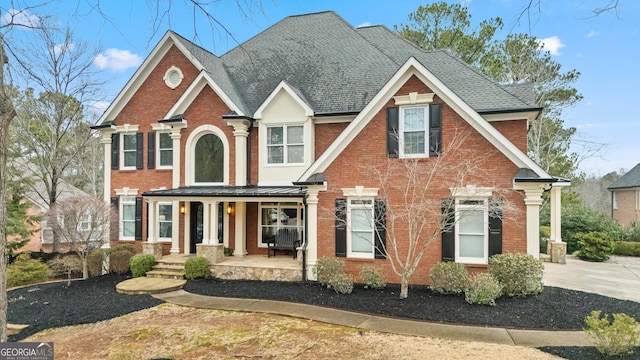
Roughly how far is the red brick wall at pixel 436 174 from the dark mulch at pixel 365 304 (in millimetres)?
1275

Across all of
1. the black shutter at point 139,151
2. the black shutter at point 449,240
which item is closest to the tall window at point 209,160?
the black shutter at point 139,151

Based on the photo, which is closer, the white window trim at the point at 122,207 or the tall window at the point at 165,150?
the tall window at the point at 165,150

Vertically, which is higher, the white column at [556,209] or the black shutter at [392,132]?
the black shutter at [392,132]

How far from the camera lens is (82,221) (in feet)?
48.3

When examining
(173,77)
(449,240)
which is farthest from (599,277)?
(173,77)

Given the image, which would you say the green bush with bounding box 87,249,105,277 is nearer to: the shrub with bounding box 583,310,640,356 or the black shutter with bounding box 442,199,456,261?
the black shutter with bounding box 442,199,456,261

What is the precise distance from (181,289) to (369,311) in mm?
6650

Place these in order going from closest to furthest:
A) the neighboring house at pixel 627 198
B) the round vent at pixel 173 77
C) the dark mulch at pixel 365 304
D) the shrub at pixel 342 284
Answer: the dark mulch at pixel 365 304 < the shrub at pixel 342 284 < the round vent at pixel 173 77 < the neighboring house at pixel 627 198

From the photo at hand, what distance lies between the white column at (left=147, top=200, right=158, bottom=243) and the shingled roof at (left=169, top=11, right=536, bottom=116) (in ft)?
18.1

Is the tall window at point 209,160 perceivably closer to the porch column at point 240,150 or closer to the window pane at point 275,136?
the porch column at point 240,150

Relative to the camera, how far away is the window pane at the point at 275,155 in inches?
576

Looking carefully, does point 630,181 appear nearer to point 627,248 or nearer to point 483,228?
point 627,248

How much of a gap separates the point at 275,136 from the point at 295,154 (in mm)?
1170

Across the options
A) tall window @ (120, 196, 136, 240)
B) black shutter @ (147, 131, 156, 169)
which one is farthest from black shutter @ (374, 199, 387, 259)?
tall window @ (120, 196, 136, 240)
